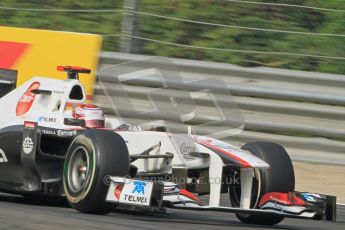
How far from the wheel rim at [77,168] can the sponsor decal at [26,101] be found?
1194 mm

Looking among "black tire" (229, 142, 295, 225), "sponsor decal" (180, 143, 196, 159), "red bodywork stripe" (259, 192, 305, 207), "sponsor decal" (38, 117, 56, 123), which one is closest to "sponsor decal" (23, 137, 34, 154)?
"sponsor decal" (38, 117, 56, 123)

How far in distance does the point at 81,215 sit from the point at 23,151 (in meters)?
1.03

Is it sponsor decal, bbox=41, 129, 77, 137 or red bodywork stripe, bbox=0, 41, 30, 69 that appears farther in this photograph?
red bodywork stripe, bbox=0, 41, 30, 69

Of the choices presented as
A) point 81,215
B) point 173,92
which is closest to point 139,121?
point 173,92

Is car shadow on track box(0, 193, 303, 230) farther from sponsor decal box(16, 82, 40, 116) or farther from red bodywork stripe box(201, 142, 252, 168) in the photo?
sponsor decal box(16, 82, 40, 116)

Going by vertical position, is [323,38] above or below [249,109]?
above

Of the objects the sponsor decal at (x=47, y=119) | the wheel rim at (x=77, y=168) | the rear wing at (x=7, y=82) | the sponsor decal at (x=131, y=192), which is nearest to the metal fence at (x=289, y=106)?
the rear wing at (x=7, y=82)

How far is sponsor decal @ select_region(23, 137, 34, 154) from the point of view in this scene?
7.83m

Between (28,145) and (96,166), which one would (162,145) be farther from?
(28,145)

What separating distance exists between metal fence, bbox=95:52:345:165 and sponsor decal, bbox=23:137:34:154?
3.86 meters

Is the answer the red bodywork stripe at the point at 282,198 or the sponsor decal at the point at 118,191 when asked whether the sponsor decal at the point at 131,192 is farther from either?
the red bodywork stripe at the point at 282,198

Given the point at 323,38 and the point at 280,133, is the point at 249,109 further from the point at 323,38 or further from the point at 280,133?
the point at 323,38

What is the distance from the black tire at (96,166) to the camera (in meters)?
7.04

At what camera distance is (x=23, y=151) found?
7930 millimetres
